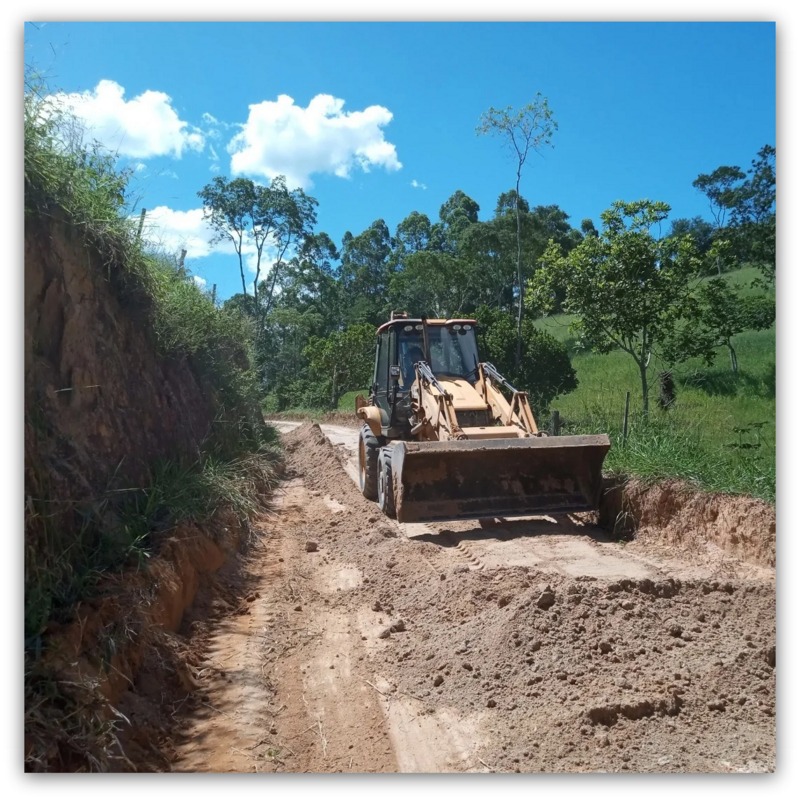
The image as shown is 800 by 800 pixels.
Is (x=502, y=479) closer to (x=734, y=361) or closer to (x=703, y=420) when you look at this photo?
(x=703, y=420)

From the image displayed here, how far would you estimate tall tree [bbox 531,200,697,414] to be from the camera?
873 centimetres

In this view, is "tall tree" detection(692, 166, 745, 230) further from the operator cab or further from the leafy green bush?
the leafy green bush

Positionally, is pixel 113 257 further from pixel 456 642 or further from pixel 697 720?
pixel 697 720

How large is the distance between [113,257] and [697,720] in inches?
190

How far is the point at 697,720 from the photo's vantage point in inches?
130

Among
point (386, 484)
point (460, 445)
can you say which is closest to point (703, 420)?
point (460, 445)

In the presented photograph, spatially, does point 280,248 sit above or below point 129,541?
above

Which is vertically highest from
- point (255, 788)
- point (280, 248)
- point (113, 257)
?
point (280, 248)

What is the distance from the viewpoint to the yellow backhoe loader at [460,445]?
642cm

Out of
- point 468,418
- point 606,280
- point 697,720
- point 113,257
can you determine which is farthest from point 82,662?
point 606,280

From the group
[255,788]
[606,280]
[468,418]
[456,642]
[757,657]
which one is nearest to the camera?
[255,788]

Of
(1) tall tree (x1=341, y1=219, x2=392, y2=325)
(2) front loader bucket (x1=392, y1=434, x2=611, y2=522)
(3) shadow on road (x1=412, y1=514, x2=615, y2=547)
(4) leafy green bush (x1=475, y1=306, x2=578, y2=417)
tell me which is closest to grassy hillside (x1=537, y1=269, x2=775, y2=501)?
(2) front loader bucket (x1=392, y1=434, x2=611, y2=522)

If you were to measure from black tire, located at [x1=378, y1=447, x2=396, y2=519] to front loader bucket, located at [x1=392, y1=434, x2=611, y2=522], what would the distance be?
76 centimetres

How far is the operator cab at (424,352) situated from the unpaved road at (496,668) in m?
2.75
